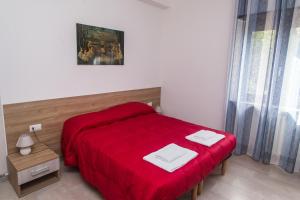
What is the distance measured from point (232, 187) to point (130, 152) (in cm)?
130

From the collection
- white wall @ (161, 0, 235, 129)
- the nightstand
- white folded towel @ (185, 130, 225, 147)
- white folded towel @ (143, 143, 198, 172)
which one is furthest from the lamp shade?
white wall @ (161, 0, 235, 129)

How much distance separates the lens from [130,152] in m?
1.89

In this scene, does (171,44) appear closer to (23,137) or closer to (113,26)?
(113,26)

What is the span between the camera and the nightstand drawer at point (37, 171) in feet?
6.25

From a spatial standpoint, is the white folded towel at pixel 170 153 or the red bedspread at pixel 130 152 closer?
the red bedspread at pixel 130 152

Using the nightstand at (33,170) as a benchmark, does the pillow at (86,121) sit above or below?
above

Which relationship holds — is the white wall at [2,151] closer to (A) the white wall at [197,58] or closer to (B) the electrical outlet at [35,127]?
(B) the electrical outlet at [35,127]

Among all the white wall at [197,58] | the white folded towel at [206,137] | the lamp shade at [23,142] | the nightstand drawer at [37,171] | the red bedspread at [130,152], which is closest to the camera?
the red bedspread at [130,152]

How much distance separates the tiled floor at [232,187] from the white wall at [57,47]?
1.04 m

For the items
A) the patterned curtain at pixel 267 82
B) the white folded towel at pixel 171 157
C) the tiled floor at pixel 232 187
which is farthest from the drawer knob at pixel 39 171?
the patterned curtain at pixel 267 82

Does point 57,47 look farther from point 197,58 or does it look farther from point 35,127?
point 197,58

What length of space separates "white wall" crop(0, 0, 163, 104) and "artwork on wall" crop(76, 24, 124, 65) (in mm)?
76

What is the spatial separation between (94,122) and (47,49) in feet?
3.46

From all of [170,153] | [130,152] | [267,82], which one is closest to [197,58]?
[267,82]
